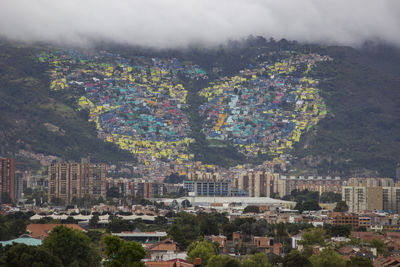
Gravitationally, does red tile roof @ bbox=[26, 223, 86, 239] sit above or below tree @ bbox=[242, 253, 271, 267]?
above

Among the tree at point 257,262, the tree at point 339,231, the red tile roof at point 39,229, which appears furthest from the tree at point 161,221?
the tree at point 257,262

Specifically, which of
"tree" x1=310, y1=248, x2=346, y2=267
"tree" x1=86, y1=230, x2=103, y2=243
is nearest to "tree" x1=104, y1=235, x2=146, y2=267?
"tree" x1=310, y1=248, x2=346, y2=267

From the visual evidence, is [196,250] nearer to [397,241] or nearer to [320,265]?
[320,265]

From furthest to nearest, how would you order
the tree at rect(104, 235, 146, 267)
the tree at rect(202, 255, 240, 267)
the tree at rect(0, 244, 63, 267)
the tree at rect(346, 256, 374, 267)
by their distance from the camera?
the tree at rect(202, 255, 240, 267), the tree at rect(346, 256, 374, 267), the tree at rect(0, 244, 63, 267), the tree at rect(104, 235, 146, 267)

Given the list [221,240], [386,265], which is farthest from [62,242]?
[221,240]

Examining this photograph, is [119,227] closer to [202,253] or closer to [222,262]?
[202,253]

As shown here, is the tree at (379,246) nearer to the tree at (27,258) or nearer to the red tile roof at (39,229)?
the red tile roof at (39,229)

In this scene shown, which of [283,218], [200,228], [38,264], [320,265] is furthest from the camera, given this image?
[283,218]

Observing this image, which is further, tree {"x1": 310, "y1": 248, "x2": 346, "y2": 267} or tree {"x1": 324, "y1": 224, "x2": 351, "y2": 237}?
tree {"x1": 324, "y1": 224, "x2": 351, "y2": 237}

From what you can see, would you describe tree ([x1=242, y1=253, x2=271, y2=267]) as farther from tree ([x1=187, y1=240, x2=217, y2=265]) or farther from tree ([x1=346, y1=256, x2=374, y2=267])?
tree ([x1=346, y1=256, x2=374, y2=267])
